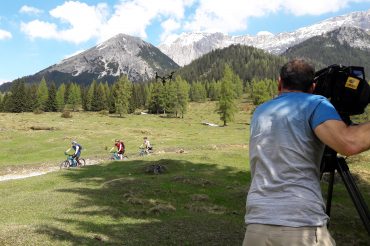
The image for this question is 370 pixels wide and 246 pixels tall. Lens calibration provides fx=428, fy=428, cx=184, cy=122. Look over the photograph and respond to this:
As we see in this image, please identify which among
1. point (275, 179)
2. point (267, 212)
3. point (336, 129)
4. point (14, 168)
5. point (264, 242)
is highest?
point (336, 129)

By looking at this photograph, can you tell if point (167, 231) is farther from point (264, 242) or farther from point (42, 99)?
point (42, 99)

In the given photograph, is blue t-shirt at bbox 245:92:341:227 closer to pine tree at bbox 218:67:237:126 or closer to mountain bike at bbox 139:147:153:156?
mountain bike at bbox 139:147:153:156

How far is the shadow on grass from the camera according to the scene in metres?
15.9

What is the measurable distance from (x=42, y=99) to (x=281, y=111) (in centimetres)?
17260

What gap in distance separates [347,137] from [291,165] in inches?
31.6

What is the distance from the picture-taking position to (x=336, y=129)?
15.2 ft

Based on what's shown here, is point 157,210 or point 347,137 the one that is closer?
point 347,137

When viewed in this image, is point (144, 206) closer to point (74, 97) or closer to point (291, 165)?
point (291, 165)

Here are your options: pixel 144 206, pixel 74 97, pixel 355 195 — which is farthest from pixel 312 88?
pixel 74 97

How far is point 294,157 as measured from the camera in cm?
513

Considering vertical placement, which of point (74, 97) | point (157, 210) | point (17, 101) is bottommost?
point (157, 210)

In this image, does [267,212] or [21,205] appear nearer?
[267,212]

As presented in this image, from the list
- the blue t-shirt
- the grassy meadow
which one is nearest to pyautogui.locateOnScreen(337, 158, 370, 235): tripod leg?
the blue t-shirt

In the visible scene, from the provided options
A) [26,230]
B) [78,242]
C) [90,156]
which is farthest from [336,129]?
[90,156]
